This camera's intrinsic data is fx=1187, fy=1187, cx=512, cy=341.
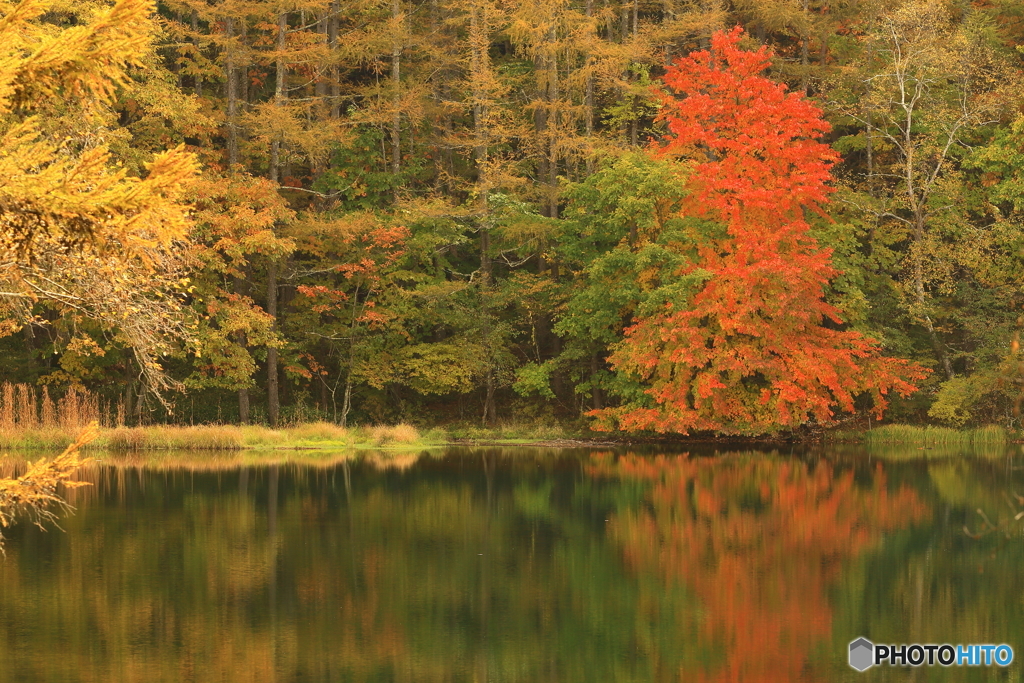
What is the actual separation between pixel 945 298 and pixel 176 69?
2344 cm

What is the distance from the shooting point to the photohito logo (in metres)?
11.0

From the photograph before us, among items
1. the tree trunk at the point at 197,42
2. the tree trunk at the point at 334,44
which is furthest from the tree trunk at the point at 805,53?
the tree trunk at the point at 197,42

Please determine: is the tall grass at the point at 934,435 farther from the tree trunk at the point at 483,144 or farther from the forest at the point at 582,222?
the tree trunk at the point at 483,144

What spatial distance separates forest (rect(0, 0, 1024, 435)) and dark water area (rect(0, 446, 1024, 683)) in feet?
21.1

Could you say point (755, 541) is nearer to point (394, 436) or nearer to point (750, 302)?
point (750, 302)

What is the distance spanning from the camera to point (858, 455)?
28328 mm

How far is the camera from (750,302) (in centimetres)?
2809

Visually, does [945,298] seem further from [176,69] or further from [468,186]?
[176,69]

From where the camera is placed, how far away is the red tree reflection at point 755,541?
1156 cm

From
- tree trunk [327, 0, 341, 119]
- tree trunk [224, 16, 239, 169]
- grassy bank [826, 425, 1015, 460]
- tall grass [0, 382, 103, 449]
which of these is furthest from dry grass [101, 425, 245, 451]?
grassy bank [826, 425, 1015, 460]

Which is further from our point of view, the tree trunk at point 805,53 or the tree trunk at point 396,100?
the tree trunk at point 805,53

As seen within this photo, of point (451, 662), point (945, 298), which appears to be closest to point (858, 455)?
point (945, 298)

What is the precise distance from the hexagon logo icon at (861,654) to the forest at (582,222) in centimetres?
1694

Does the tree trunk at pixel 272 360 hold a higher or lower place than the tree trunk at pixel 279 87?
lower
